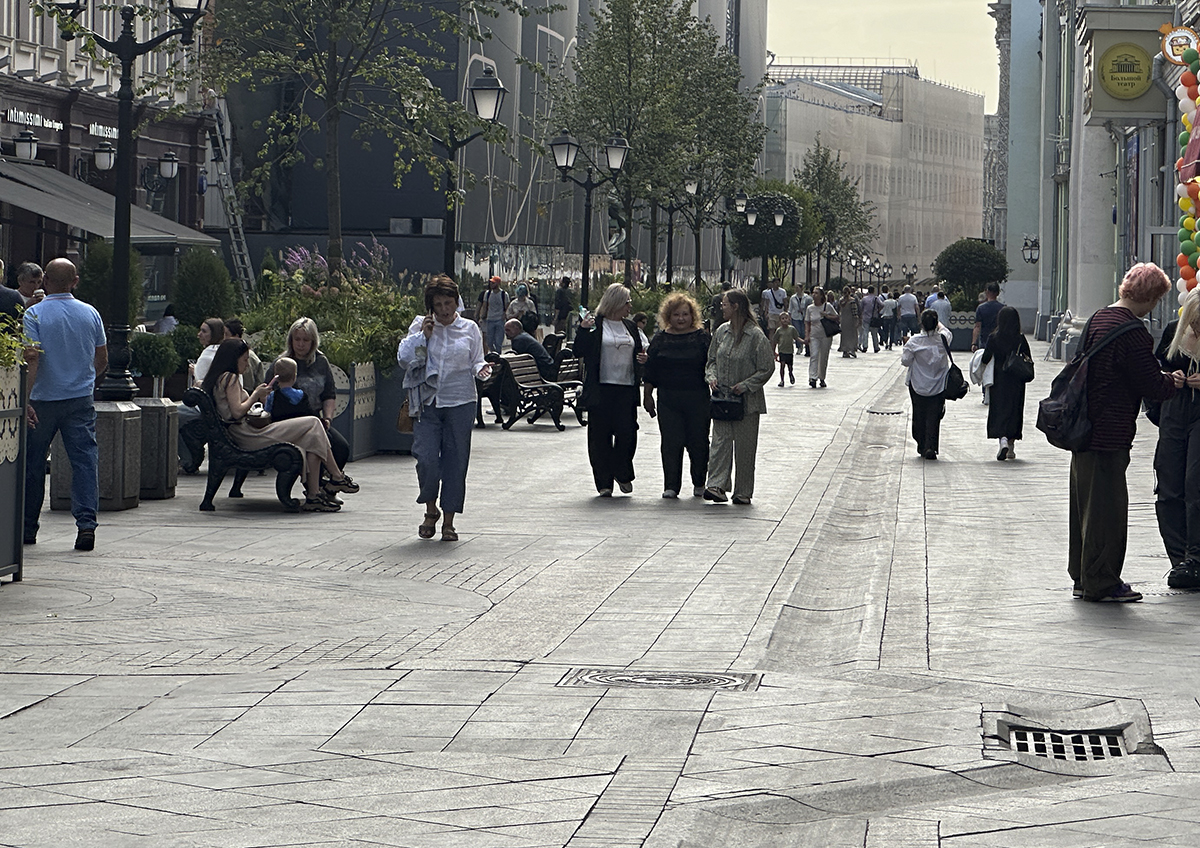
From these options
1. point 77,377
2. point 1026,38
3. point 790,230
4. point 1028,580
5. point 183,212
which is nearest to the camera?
point 1028,580

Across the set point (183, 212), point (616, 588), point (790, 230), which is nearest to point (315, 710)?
point (616, 588)

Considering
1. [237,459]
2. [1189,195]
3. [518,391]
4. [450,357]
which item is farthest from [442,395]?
[1189,195]

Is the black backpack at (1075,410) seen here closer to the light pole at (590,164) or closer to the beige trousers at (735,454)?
the beige trousers at (735,454)

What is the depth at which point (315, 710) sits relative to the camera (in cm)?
668

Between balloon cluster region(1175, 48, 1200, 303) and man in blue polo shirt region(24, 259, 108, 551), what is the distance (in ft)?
43.0

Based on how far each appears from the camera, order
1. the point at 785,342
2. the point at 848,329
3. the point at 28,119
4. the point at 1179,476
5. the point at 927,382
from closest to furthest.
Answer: the point at 1179,476 → the point at 927,382 → the point at 28,119 → the point at 785,342 → the point at 848,329

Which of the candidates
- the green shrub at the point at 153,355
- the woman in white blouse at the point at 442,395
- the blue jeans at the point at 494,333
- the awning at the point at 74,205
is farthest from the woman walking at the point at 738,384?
the blue jeans at the point at 494,333

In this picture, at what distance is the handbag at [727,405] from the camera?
47.0ft

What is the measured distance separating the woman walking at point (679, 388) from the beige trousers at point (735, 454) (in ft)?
0.93

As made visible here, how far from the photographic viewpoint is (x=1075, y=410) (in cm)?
939

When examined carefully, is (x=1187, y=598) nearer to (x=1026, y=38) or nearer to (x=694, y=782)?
(x=694, y=782)

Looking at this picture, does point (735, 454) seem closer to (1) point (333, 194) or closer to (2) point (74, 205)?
(1) point (333, 194)

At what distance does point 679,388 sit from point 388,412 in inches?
174

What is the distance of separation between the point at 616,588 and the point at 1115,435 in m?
2.73
